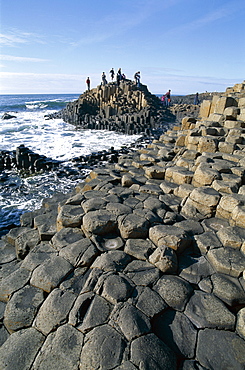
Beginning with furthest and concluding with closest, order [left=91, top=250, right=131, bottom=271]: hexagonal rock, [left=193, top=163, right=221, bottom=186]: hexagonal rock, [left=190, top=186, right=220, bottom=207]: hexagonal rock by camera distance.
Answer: [left=193, top=163, right=221, bottom=186]: hexagonal rock → [left=190, top=186, right=220, bottom=207]: hexagonal rock → [left=91, top=250, right=131, bottom=271]: hexagonal rock

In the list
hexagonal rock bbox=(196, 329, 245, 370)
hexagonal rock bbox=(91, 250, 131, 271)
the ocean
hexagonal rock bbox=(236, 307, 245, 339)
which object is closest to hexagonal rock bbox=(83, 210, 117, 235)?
hexagonal rock bbox=(91, 250, 131, 271)

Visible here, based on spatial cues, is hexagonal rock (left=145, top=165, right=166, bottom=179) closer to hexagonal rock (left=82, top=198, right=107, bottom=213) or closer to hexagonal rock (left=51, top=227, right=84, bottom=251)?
hexagonal rock (left=82, top=198, right=107, bottom=213)

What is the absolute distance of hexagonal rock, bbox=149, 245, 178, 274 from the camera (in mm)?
3139

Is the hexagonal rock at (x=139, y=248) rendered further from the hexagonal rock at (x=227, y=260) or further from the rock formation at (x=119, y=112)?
the rock formation at (x=119, y=112)

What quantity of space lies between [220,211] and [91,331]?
3.13 metres

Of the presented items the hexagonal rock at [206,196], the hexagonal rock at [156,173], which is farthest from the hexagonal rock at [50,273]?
the hexagonal rock at [156,173]

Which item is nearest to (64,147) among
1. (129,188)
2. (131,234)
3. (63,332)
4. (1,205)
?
(1,205)

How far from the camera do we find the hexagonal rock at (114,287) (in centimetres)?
267

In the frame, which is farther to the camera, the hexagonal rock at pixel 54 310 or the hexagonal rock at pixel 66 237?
the hexagonal rock at pixel 66 237

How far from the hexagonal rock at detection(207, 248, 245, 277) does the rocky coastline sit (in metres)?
0.01

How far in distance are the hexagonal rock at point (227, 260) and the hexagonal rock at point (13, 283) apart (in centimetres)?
281

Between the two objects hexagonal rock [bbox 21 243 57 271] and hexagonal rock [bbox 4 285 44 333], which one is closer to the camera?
hexagonal rock [bbox 4 285 44 333]

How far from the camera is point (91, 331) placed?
7.77 feet

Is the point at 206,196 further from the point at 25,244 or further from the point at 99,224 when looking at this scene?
the point at 25,244
